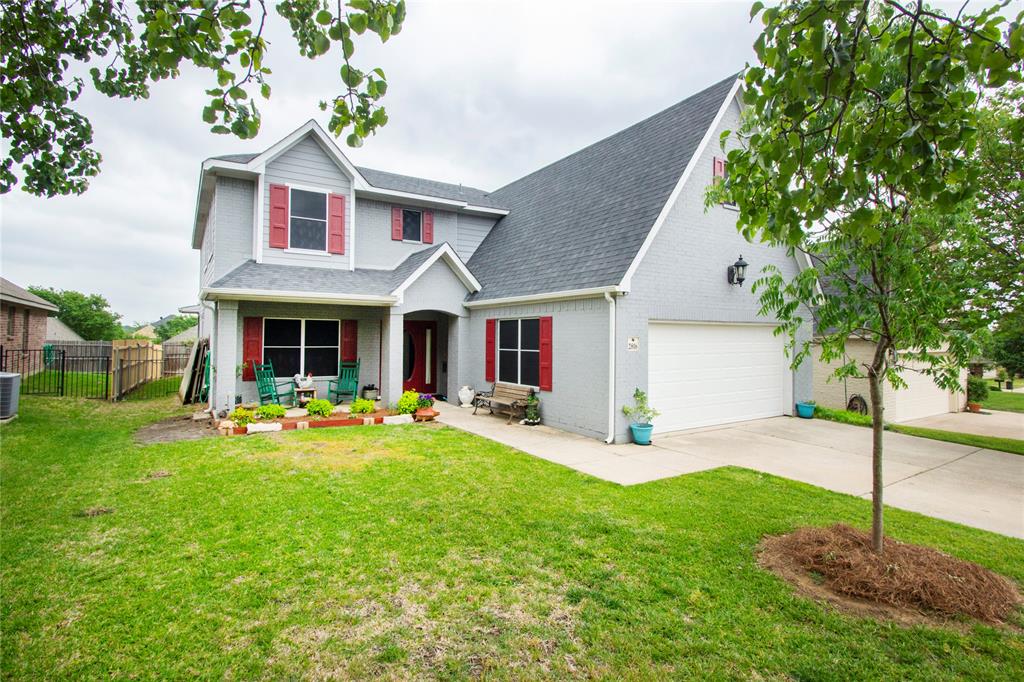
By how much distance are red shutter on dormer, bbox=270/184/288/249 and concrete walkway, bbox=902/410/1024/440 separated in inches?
679

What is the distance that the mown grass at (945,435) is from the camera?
31.9 ft

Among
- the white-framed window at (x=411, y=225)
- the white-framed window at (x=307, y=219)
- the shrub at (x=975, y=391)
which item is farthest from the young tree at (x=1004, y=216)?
the white-framed window at (x=307, y=219)

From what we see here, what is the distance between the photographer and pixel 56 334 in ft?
118

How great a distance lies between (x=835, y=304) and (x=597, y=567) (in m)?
3.14

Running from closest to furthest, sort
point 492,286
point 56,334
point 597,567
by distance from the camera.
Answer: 1. point 597,567
2. point 492,286
3. point 56,334

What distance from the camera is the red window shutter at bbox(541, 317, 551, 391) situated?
10828 millimetres

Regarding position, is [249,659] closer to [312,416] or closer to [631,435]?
[631,435]

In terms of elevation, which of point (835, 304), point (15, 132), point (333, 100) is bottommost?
point (835, 304)

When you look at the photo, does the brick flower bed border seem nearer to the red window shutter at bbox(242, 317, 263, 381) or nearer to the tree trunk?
the red window shutter at bbox(242, 317, 263, 381)

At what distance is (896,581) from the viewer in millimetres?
3836

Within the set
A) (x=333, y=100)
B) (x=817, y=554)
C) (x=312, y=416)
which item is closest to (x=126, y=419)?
(x=312, y=416)

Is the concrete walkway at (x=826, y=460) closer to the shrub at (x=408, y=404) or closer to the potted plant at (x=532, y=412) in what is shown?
the potted plant at (x=532, y=412)

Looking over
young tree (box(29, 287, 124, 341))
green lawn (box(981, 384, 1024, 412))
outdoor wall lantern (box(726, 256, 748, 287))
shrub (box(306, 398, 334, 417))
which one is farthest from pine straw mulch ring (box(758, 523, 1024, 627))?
young tree (box(29, 287, 124, 341))

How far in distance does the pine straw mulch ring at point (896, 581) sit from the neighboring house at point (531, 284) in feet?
16.4
